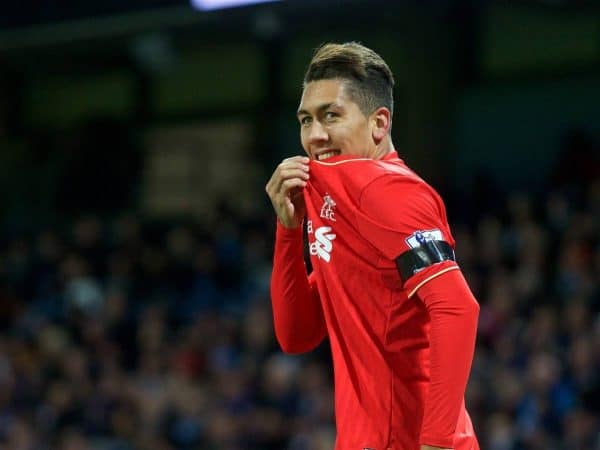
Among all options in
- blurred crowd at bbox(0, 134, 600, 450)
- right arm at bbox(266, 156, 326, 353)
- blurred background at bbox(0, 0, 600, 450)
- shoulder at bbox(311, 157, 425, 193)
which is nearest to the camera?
shoulder at bbox(311, 157, 425, 193)

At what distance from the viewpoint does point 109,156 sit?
42.5ft

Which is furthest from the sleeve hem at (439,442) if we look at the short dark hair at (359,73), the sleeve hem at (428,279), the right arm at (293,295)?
the short dark hair at (359,73)

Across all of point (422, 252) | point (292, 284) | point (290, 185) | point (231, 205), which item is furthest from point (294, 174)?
point (231, 205)

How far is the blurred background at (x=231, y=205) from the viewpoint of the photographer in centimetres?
786

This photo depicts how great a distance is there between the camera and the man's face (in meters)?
2.65

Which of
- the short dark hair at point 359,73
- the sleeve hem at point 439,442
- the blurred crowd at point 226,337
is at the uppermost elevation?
the short dark hair at point 359,73

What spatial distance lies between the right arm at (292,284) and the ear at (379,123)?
9.2 inches

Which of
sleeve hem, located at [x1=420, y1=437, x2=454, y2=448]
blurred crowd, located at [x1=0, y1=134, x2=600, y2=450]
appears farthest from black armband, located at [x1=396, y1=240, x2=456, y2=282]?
blurred crowd, located at [x1=0, y1=134, x2=600, y2=450]

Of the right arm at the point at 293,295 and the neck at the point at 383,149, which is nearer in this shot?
the neck at the point at 383,149

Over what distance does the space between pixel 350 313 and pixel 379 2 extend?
6.74 m

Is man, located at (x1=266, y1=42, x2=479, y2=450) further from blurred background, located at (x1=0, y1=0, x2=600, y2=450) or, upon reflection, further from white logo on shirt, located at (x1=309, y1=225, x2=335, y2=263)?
blurred background, located at (x1=0, y1=0, x2=600, y2=450)

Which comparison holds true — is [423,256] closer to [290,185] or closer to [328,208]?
[328,208]

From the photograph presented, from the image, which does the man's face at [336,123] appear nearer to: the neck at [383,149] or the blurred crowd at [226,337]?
the neck at [383,149]

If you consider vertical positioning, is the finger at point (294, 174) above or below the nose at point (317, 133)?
below
